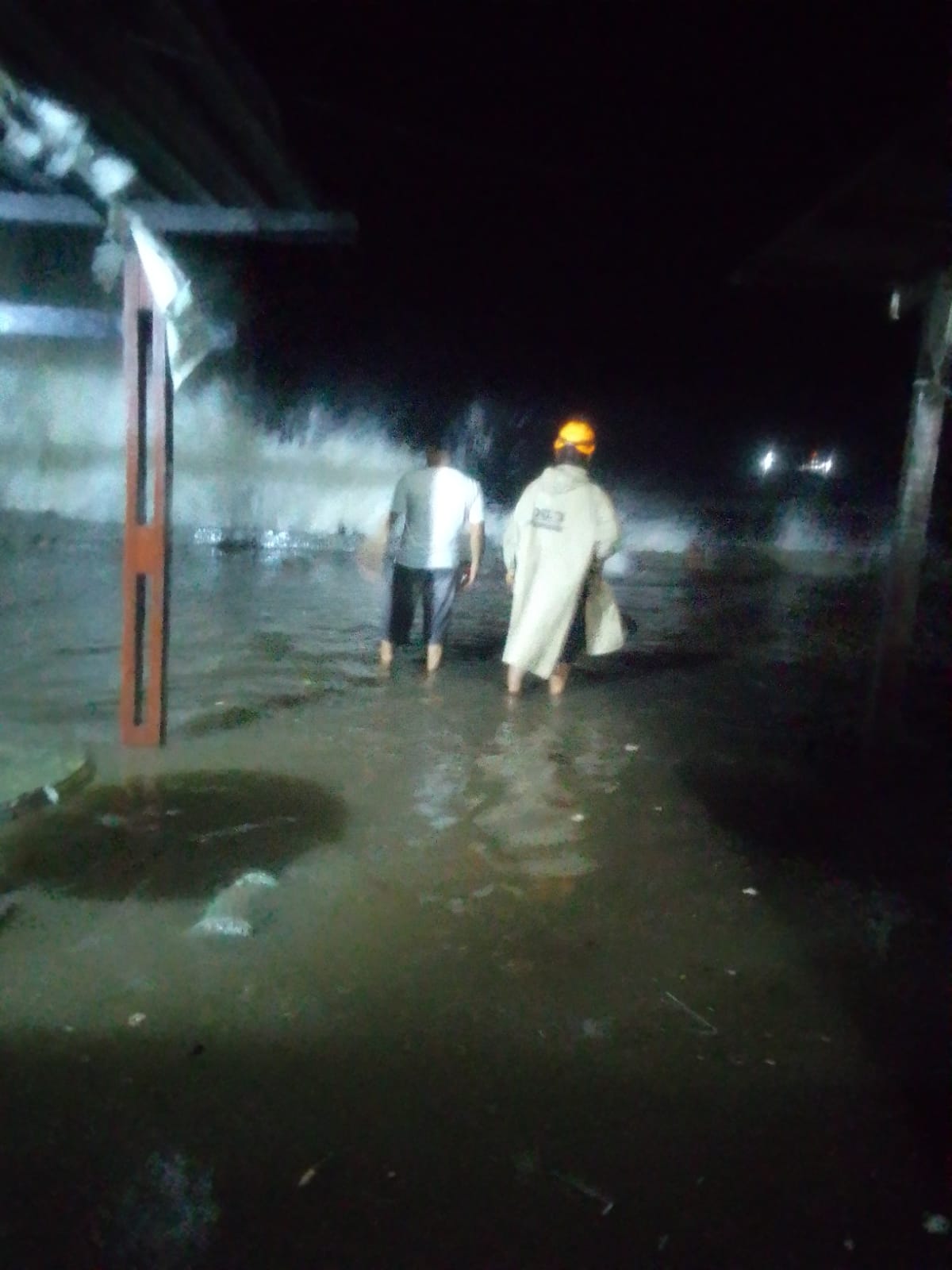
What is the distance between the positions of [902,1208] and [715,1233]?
1.59ft

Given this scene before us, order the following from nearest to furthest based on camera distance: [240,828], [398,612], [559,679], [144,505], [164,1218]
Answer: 1. [164,1218]
2. [240,828]
3. [144,505]
4. [559,679]
5. [398,612]

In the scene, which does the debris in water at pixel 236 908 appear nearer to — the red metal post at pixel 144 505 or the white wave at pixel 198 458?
the red metal post at pixel 144 505

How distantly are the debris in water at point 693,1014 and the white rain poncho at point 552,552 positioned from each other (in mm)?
3801

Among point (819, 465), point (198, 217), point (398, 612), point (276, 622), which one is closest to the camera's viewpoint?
point (198, 217)

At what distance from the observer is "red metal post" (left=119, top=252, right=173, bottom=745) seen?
15.0ft

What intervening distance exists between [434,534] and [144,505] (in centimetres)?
257

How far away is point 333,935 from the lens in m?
3.25

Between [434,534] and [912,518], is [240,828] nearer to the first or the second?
[434,534]

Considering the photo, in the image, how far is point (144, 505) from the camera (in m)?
4.83

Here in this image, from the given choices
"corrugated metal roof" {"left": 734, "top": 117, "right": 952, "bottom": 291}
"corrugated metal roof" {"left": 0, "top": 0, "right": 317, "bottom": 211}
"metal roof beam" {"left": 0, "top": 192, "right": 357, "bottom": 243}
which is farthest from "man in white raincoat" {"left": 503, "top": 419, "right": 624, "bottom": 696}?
"corrugated metal roof" {"left": 0, "top": 0, "right": 317, "bottom": 211}

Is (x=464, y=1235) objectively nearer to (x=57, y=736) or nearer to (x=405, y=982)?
(x=405, y=982)

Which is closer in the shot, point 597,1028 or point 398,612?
point 597,1028

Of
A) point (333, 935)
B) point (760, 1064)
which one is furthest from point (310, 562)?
point (760, 1064)

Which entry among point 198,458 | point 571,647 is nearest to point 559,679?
point 571,647
